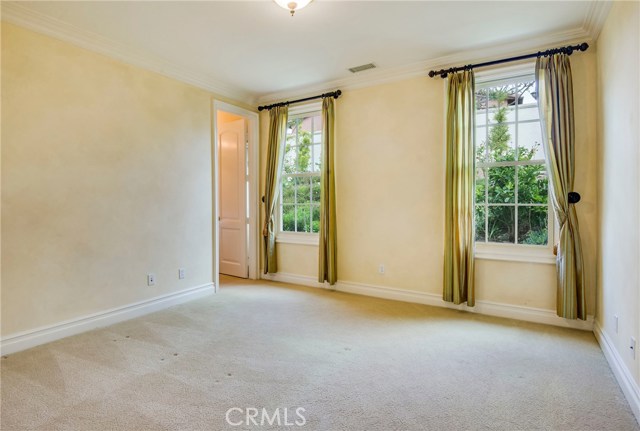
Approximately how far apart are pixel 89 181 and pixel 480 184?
402 cm

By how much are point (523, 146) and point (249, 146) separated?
145 inches

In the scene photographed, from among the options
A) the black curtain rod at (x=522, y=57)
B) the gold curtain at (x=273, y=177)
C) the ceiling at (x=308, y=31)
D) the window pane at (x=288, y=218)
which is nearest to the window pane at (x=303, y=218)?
the window pane at (x=288, y=218)

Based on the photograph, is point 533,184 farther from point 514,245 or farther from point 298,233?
point 298,233

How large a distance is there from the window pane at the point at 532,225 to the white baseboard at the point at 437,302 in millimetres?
692

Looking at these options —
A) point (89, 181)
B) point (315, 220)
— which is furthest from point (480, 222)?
point (89, 181)

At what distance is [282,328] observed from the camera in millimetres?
3236

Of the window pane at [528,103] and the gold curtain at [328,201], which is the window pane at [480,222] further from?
the gold curtain at [328,201]

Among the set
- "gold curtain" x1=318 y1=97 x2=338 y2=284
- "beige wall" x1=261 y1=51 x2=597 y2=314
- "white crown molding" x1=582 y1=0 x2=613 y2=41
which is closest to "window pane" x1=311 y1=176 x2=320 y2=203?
"gold curtain" x1=318 y1=97 x2=338 y2=284

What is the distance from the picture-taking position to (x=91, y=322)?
3.20 m

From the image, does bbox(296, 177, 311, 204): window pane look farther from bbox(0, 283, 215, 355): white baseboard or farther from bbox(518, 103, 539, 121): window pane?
bbox(518, 103, 539, 121): window pane

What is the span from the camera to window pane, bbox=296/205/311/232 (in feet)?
16.4

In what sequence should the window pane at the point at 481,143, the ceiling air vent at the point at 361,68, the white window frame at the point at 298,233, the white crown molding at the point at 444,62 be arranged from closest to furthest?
the white crown molding at the point at 444,62 < the window pane at the point at 481,143 < the ceiling air vent at the point at 361,68 < the white window frame at the point at 298,233

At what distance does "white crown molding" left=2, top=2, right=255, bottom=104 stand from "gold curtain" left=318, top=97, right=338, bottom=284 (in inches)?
56.2

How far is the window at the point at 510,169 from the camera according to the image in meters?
3.43
